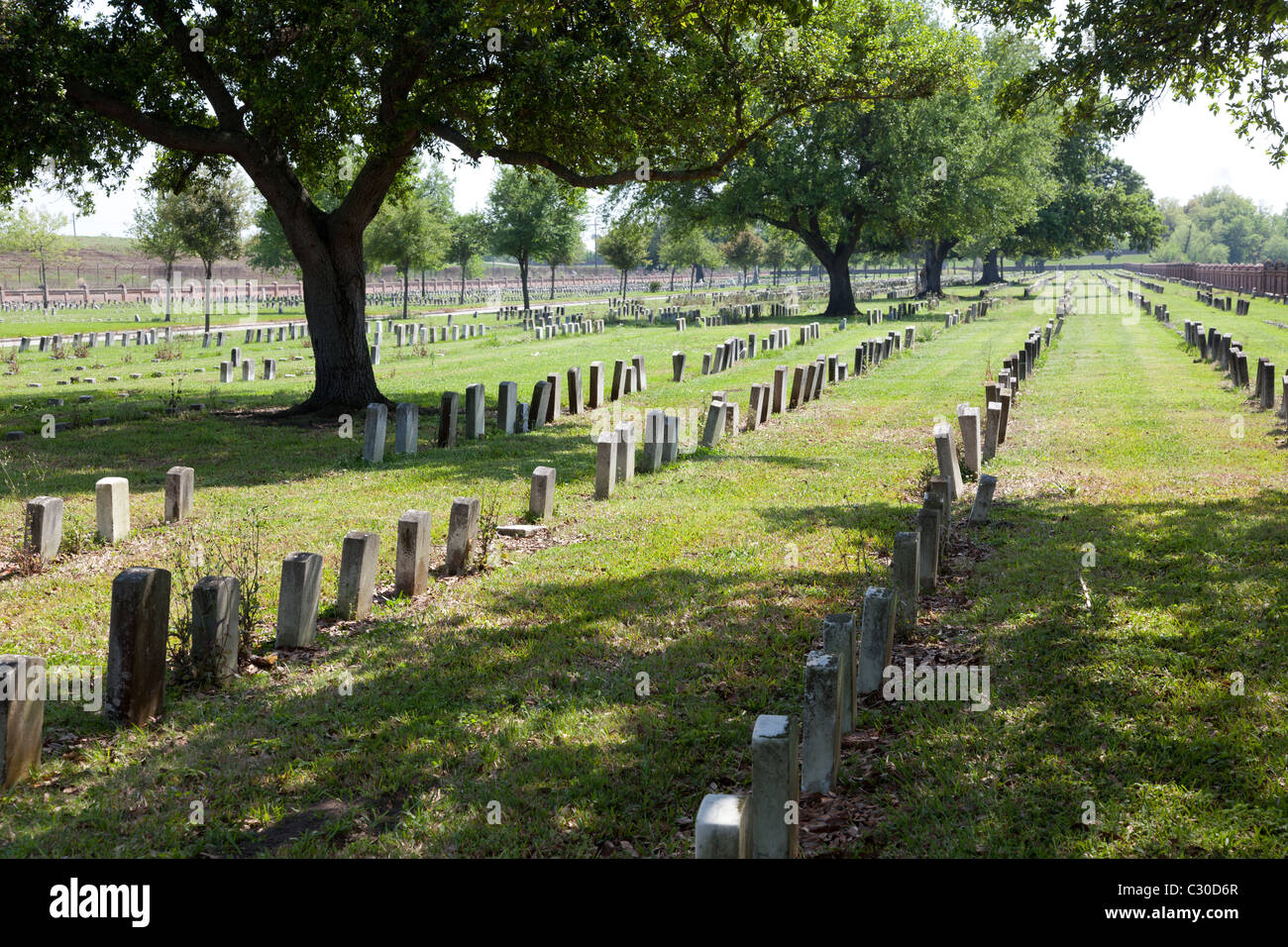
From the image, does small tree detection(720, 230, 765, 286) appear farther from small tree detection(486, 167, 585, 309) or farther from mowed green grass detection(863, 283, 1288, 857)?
mowed green grass detection(863, 283, 1288, 857)

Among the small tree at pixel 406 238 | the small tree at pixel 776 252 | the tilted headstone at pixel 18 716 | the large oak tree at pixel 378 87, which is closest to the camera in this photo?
the tilted headstone at pixel 18 716

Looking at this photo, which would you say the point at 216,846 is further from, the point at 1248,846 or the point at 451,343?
the point at 451,343

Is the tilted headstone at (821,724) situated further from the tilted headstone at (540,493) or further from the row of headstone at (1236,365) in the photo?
the row of headstone at (1236,365)

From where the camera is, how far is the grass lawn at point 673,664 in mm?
4445

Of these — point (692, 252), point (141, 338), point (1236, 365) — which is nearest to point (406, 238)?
point (141, 338)

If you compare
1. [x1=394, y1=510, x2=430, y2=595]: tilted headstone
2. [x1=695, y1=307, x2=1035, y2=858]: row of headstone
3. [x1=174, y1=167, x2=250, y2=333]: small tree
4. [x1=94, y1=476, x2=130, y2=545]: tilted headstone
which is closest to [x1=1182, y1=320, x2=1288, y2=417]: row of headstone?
[x1=695, y1=307, x2=1035, y2=858]: row of headstone

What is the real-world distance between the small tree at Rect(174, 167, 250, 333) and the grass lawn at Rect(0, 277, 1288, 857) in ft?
81.2

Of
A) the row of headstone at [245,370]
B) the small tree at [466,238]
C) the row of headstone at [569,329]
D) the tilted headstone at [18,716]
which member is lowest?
the tilted headstone at [18,716]

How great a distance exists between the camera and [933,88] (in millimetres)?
18047

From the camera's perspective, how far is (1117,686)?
5715 mm

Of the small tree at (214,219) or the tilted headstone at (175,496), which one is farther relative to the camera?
the small tree at (214,219)

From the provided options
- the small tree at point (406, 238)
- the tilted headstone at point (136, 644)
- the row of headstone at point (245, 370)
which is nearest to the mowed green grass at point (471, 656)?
the tilted headstone at point (136, 644)

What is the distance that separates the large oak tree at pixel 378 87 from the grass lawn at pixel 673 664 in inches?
198

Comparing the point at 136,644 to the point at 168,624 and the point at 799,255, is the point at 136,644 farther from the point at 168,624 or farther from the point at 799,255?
the point at 799,255
